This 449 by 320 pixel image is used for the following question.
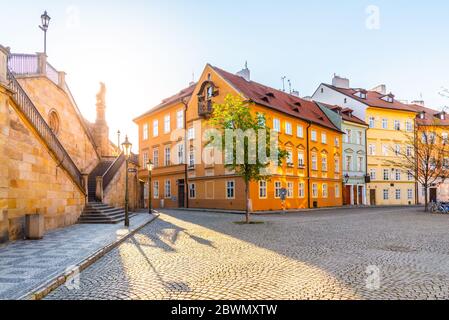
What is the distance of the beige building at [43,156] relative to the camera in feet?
35.9

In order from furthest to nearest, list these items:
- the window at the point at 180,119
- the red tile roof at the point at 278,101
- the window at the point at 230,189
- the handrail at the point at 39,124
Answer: the window at the point at 180,119 → the red tile roof at the point at 278,101 → the window at the point at 230,189 → the handrail at the point at 39,124

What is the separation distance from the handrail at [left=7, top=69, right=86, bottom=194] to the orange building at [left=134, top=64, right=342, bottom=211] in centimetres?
1528

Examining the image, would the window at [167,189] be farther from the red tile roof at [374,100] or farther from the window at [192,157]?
the red tile roof at [374,100]

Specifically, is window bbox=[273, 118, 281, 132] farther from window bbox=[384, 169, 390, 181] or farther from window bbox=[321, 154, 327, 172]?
window bbox=[384, 169, 390, 181]

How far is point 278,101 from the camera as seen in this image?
112 ft

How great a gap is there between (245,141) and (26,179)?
10.5 metres

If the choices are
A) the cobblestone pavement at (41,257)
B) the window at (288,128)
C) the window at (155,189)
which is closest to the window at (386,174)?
the window at (288,128)

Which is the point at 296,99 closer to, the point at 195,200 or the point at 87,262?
the point at 195,200

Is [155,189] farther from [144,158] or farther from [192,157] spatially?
[192,157]

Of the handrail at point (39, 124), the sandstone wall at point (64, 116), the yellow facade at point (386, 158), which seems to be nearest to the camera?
the handrail at point (39, 124)

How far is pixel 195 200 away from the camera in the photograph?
112ft

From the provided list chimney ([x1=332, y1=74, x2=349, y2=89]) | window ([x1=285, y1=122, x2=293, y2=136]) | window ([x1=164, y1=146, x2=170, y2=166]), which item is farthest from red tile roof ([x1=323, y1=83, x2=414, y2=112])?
window ([x1=164, y1=146, x2=170, y2=166])

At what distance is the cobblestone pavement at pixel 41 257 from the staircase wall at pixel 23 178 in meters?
1.00

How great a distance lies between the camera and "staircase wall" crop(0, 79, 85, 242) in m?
10.5
